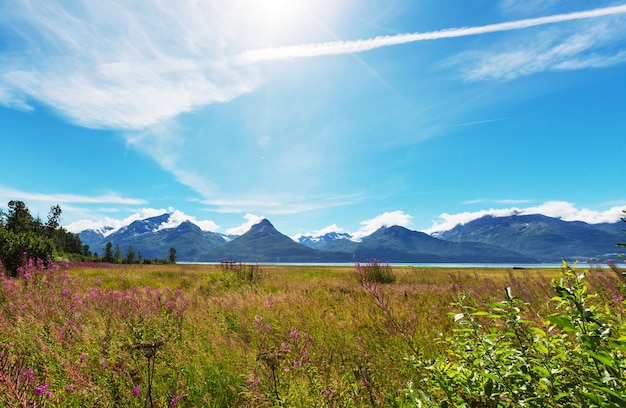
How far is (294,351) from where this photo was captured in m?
4.97

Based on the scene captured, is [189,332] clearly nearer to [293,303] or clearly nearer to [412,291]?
[293,303]

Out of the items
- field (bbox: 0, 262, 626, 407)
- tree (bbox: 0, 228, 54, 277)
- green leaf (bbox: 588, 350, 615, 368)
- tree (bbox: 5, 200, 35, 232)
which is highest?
tree (bbox: 5, 200, 35, 232)

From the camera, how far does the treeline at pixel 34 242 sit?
17750 millimetres

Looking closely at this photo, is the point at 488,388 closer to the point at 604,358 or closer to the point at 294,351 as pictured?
the point at 604,358

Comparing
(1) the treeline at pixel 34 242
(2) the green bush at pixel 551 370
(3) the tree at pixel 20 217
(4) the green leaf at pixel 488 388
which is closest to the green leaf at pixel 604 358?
(2) the green bush at pixel 551 370

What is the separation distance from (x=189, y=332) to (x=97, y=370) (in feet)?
7.82

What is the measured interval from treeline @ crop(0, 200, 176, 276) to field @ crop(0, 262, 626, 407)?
24.7ft

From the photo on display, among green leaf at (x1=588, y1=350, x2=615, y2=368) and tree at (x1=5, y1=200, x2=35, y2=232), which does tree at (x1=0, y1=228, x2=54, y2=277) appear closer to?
green leaf at (x1=588, y1=350, x2=615, y2=368)

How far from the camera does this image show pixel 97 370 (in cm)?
433

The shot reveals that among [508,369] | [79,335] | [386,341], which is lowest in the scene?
[386,341]

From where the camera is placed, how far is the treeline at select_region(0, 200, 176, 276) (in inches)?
699

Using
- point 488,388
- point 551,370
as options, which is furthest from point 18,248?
point 551,370

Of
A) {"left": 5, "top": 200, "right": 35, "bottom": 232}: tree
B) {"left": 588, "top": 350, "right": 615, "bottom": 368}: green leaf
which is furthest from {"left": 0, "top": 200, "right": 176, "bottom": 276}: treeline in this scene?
{"left": 588, "top": 350, "right": 615, "bottom": 368}: green leaf

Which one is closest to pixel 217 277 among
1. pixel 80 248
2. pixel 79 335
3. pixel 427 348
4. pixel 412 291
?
pixel 412 291
